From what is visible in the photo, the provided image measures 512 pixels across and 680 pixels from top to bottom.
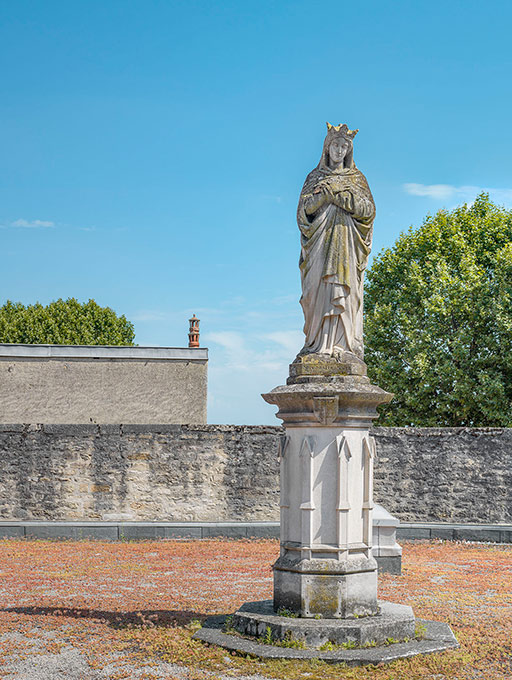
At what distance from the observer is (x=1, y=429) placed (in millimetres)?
15148

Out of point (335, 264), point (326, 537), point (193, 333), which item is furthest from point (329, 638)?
point (193, 333)

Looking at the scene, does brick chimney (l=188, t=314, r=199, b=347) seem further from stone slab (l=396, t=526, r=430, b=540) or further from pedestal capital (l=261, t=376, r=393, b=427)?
pedestal capital (l=261, t=376, r=393, b=427)

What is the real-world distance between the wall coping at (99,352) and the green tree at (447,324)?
228 inches

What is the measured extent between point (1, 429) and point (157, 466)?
10.1 ft

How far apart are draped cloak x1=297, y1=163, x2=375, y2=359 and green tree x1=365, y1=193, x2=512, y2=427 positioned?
16.8 meters

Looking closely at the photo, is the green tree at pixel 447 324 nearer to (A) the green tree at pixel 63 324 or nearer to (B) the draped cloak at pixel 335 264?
(A) the green tree at pixel 63 324

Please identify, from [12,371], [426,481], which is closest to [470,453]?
[426,481]

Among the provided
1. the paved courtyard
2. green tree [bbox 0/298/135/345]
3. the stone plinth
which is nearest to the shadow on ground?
the paved courtyard

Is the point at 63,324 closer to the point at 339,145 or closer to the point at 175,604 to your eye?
the point at 175,604

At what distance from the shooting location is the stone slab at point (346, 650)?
5.62 metres

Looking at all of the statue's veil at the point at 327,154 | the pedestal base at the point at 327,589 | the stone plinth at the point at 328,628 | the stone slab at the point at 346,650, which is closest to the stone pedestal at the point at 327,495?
the pedestal base at the point at 327,589

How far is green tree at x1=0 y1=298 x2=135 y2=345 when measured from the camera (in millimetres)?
35531

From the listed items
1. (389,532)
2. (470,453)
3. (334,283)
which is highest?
(334,283)

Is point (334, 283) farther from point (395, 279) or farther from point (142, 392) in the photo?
point (395, 279)
